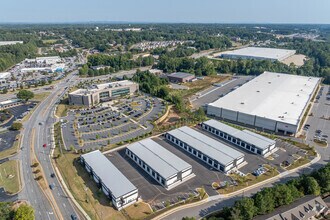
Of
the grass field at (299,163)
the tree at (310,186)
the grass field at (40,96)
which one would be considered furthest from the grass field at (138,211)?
the grass field at (40,96)

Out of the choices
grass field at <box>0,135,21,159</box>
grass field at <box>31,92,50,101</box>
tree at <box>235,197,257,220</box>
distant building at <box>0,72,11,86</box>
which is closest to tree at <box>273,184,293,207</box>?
tree at <box>235,197,257,220</box>

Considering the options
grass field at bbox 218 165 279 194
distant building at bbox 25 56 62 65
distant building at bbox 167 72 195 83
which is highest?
distant building at bbox 25 56 62 65

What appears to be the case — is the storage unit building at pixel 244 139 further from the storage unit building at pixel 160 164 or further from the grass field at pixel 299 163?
the storage unit building at pixel 160 164

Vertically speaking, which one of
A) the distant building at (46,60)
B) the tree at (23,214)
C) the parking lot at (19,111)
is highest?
the distant building at (46,60)

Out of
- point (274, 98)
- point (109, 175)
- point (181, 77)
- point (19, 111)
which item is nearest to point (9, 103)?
point (19, 111)

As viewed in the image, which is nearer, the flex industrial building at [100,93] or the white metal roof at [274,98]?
the white metal roof at [274,98]

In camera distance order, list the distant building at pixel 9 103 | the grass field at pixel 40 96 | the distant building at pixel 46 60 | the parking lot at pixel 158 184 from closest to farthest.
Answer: the parking lot at pixel 158 184 → the distant building at pixel 9 103 → the grass field at pixel 40 96 → the distant building at pixel 46 60

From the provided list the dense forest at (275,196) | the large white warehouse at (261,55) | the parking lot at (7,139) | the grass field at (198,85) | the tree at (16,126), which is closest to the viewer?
the dense forest at (275,196)

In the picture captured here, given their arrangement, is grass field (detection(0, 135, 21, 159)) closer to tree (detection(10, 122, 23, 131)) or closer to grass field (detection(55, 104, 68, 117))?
tree (detection(10, 122, 23, 131))
